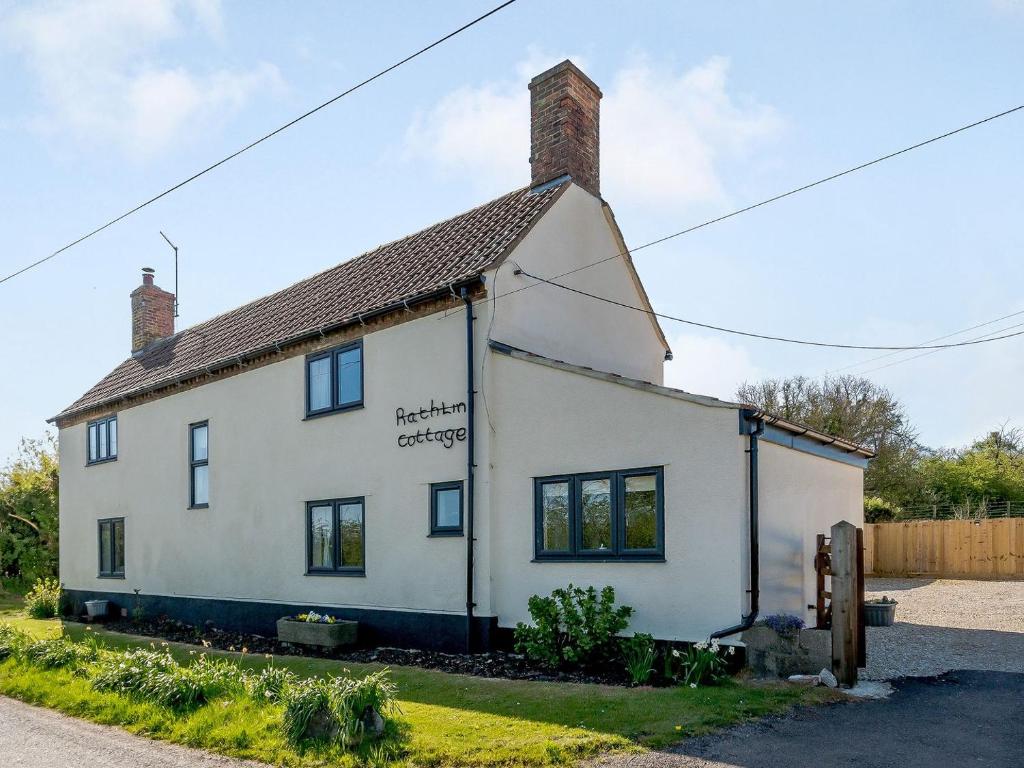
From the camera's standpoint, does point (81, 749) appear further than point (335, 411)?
No

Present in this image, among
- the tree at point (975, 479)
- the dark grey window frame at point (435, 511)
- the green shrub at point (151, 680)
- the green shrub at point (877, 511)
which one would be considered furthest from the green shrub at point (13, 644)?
the tree at point (975, 479)

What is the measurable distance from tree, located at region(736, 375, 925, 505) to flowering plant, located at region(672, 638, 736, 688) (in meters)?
25.8

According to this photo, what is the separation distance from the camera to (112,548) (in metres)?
21.2

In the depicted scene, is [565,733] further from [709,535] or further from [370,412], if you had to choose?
[370,412]

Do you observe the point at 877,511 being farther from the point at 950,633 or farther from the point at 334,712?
the point at 334,712

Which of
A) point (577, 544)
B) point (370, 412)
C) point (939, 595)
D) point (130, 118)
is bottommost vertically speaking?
point (939, 595)

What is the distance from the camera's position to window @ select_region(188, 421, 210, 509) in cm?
1811

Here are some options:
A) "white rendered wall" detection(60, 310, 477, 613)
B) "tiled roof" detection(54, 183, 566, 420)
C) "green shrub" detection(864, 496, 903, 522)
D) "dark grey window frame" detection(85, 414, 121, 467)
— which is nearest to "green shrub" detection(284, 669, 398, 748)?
"white rendered wall" detection(60, 310, 477, 613)

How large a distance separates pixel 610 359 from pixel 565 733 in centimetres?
858

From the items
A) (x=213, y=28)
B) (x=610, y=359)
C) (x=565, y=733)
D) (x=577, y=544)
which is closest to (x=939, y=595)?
(x=610, y=359)

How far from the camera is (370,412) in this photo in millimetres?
14234

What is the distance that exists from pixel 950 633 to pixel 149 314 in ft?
69.3

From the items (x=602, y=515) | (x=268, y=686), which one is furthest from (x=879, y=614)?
(x=268, y=686)

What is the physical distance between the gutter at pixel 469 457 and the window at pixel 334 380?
2715mm
